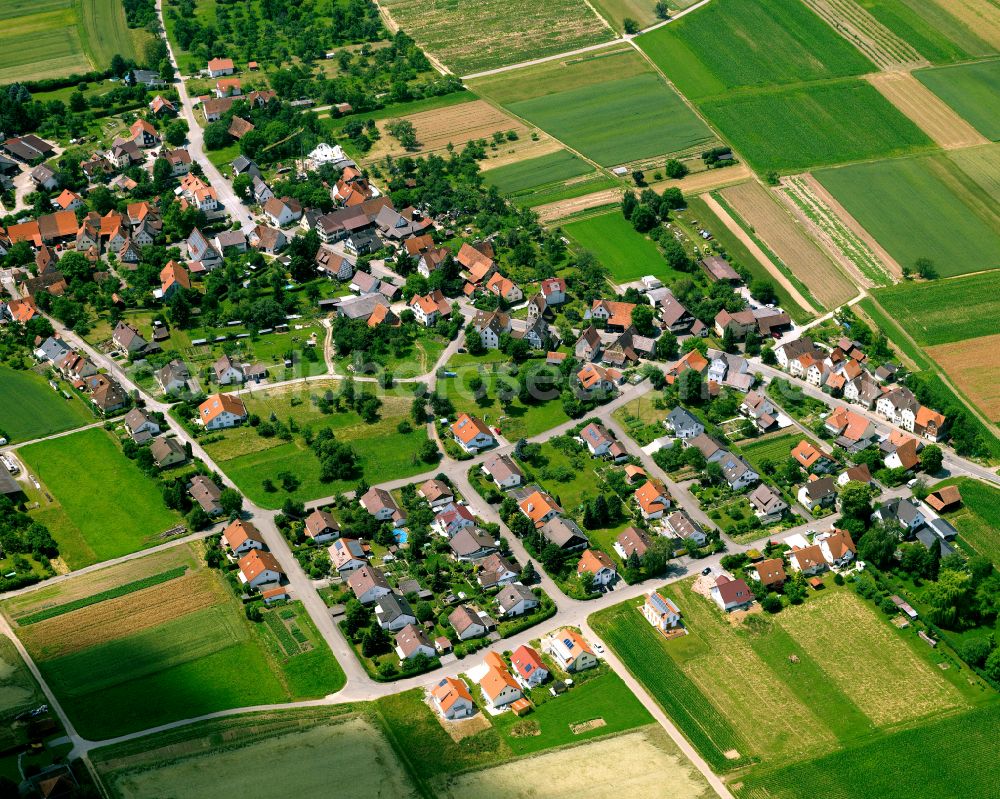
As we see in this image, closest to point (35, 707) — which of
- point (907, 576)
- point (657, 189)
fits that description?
point (907, 576)

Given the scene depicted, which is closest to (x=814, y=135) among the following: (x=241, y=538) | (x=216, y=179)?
(x=216, y=179)

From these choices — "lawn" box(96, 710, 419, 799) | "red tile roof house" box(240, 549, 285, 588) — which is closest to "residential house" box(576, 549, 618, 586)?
"lawn" box(96, 710, 419, 799)

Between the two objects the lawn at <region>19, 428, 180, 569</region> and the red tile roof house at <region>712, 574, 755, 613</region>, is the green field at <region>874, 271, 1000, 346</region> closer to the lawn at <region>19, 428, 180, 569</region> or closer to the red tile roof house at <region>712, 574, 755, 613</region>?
the red tile roof house at <region>712, 574, 755, 613</region>

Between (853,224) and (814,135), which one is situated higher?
(814,135)

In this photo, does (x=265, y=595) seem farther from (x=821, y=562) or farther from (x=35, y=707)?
(x=821, y=562)

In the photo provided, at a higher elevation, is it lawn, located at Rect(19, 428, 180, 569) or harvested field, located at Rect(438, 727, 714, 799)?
lawn, located at Rect(19, 428, 180, 569)

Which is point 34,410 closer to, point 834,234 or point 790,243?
point 790,243

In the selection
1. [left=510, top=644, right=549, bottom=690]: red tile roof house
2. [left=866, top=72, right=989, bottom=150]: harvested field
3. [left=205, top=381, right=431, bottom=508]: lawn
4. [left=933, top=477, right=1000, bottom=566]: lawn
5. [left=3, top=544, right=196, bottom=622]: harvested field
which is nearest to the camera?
[left=510, top=644, right=549, bottom=690]: red tile roof house
